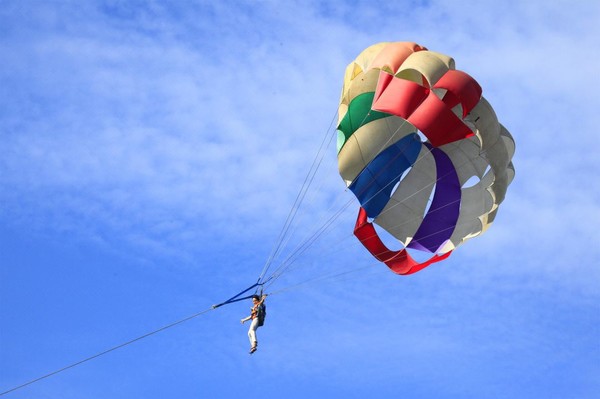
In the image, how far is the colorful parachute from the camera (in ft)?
95.2

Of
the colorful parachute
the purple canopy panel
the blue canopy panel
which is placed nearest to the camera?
the colorful parachute

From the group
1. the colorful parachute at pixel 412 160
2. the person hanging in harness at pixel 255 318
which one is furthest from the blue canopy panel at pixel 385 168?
the person hanging in harness at pixel 255 318

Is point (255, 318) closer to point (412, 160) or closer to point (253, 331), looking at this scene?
point (253, 331)

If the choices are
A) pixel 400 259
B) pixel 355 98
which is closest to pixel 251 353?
pixel 400 259

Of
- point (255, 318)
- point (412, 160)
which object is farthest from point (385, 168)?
point (255, 318)

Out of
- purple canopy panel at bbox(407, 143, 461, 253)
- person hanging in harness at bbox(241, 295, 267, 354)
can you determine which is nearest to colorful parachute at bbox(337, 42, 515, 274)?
purple canopy panel at bbox(407, 143, 461, 253)

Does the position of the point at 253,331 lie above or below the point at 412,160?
below

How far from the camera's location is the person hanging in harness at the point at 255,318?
29062mm

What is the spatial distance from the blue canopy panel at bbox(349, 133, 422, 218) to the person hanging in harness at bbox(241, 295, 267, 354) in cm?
346

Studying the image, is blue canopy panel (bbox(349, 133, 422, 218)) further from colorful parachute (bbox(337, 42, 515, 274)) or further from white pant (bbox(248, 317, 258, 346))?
white pant (bbox(248, 317, 258, 346))

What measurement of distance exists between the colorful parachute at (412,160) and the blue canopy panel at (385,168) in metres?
0.02

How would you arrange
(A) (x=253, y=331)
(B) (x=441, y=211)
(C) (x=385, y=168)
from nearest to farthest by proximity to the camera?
(A) (x=253, y=331) → (B) (x=441, y=211) → (C) (x=385, y=168)

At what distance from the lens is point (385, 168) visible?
101ft

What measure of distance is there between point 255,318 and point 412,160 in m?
5.12
